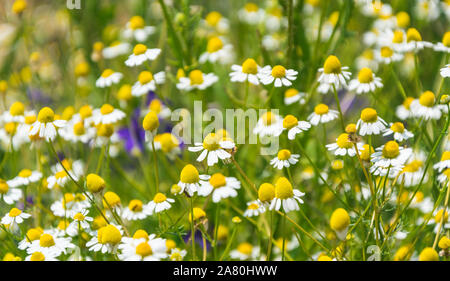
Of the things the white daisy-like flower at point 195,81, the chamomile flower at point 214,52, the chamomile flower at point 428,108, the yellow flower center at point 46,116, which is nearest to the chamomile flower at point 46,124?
the yellow flower center at point 46,116

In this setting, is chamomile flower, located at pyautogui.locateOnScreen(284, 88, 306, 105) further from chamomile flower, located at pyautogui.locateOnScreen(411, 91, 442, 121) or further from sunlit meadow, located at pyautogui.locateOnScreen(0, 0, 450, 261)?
chamomile flower, located at pyautogui.locateOnScreen(411, 91, 442, 121)

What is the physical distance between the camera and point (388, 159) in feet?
1.88

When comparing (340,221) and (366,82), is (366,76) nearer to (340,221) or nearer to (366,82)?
(366,82)

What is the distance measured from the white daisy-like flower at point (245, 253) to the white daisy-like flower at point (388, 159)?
251mm

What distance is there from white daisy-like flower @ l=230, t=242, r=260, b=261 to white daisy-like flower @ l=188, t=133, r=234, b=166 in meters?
0.21

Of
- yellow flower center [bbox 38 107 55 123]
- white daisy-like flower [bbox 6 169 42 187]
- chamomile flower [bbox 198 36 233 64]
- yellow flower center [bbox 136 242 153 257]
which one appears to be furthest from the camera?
chamomile flower [bbox 198 36 233 64]

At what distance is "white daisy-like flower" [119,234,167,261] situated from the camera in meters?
0.53

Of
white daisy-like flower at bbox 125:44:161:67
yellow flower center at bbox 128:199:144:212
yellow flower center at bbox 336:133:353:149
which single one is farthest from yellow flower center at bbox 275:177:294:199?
white daisy-like flower at bbox 125:44:161:67

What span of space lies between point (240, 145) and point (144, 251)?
0.32 m

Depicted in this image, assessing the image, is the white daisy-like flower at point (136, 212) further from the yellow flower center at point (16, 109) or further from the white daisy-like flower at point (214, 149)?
the yellow flower center at point (16, 109)

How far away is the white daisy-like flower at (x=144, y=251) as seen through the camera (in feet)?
1.72
